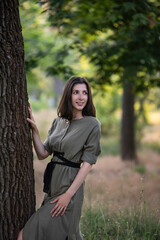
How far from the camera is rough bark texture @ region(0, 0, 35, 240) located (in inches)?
87.4

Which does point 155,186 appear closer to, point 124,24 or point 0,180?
point 124,24

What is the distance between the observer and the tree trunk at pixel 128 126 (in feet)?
26.8

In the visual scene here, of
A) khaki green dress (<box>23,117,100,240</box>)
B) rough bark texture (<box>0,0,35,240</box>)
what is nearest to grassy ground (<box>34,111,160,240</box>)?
khaki green dress (<box>23,117,100,240</box>)

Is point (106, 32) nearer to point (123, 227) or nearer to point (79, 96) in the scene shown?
point (79, 96)

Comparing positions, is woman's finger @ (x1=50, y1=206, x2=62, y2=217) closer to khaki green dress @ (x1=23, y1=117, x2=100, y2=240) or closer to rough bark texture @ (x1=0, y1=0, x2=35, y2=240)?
khaki green dress @ (x1=23, y1=117, x2=100, y2=240)

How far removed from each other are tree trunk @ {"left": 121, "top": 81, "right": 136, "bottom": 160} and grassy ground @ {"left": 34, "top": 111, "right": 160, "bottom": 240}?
33cm

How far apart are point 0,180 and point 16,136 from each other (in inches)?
14.8

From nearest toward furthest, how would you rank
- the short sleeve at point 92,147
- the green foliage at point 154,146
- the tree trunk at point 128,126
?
the short sleeve at point 92,147, the tree trunk at point 128,126, the green foliage at point 154,146

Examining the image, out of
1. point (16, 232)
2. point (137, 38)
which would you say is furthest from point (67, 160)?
point (137, 38)

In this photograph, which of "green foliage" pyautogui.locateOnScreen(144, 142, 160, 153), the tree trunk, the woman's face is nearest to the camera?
the woman's face

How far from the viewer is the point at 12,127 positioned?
7.45ft

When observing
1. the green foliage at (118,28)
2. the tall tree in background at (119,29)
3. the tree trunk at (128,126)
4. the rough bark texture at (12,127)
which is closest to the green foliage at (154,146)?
the tree trunk at (128,126)

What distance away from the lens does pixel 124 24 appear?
4637 millimetres

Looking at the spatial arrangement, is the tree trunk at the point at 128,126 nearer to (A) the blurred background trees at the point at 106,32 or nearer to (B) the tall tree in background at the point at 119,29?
(A) the blurred background trees at the point at 106,32
